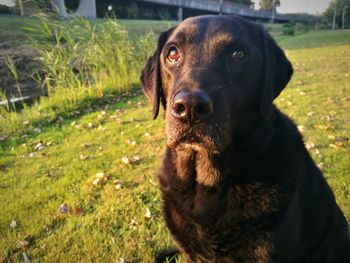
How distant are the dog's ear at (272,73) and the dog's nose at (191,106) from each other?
600 millimetres

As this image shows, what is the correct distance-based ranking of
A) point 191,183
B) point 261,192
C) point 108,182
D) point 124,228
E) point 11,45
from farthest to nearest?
point 11,45, point 108,182, point 124,228, point 191,183, point 261,192

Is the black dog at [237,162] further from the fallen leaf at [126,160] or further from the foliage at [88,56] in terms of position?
the foliage at [88,56]

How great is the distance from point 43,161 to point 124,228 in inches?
107

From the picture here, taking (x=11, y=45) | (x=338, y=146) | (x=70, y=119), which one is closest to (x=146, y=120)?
(x=70, y=119)

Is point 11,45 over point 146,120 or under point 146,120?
over

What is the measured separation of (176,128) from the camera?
2461 millimetres

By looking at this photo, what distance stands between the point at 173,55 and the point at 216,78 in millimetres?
551

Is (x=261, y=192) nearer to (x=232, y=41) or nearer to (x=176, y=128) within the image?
(x=176, y=128)

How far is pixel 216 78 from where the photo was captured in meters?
2.54

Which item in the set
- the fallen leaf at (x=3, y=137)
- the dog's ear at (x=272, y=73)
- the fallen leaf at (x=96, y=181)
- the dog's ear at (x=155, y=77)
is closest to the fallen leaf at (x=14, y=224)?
the fallen leaf at (x=96, y=181)

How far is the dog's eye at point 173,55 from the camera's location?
2.88m

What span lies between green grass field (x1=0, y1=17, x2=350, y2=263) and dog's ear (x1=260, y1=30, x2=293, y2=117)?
1.80 meters

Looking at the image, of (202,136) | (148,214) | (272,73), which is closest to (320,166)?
(148,214)

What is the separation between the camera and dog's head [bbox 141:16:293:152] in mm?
2365
